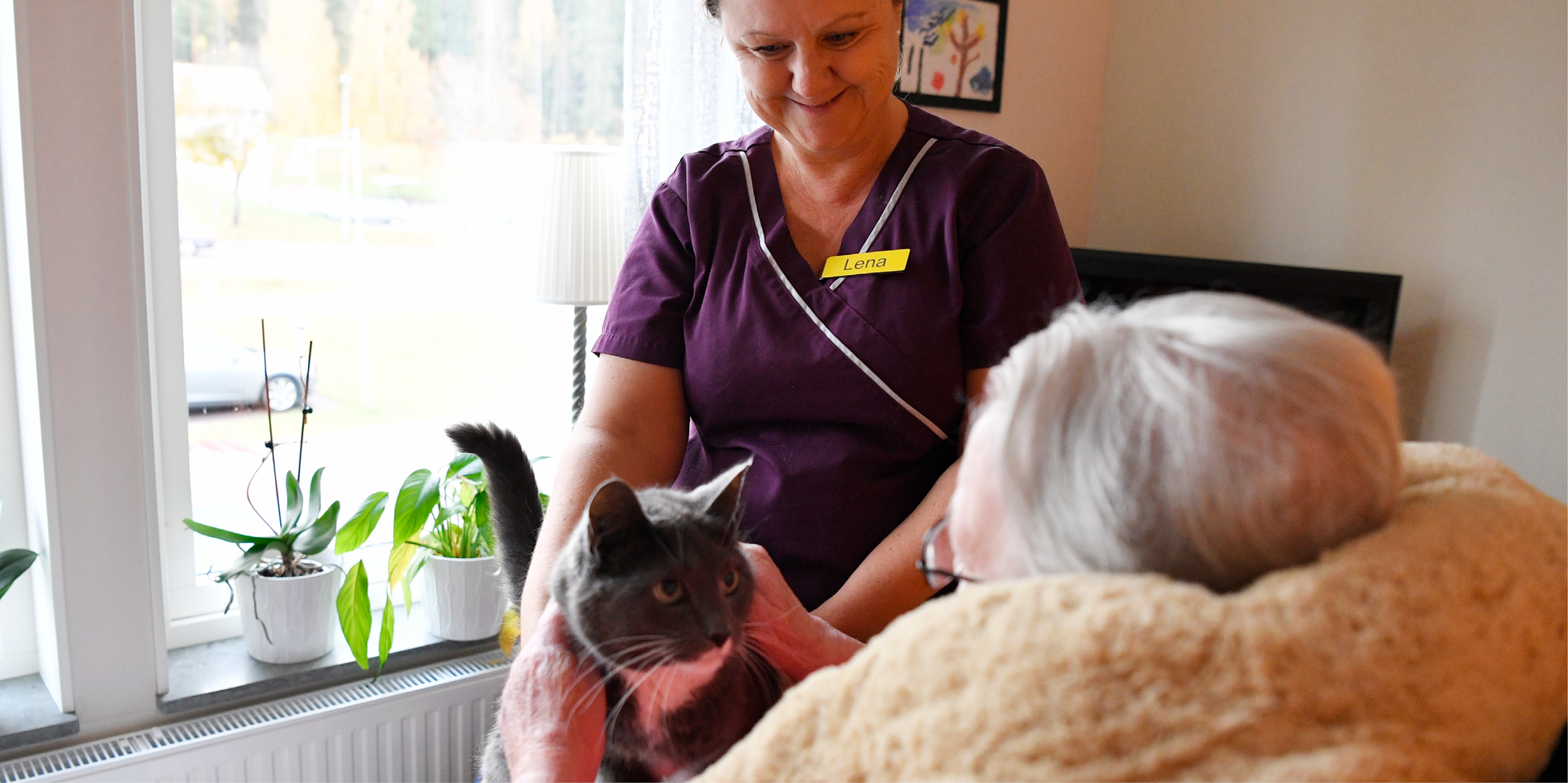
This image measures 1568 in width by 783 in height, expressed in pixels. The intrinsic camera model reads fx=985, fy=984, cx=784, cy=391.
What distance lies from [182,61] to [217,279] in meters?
0.42

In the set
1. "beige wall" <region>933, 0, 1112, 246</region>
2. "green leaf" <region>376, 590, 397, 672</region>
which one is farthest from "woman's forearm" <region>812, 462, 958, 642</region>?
"beige wall" <region>933, 0, 1112, 246</region>

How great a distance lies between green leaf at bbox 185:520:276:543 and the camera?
1775mm

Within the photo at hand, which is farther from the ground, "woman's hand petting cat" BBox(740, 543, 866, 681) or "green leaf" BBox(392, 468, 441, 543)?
"woman's hand petting cat" BBox(740, 543, 866, 681)

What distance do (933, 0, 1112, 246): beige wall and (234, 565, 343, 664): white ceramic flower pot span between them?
2.04m

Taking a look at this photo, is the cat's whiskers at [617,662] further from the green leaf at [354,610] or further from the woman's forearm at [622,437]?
the green leaf at [354,610]

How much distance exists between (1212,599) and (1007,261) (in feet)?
2.35

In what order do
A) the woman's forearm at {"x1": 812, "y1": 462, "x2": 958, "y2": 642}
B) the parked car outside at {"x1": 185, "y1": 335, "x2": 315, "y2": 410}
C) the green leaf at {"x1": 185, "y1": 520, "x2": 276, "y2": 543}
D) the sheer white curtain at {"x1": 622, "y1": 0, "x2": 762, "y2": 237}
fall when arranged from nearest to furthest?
the woman's forearm at {"x1": 812, "y1": 462, "x2": 958, "y2": 642}
the green leaf at {"x1": 185, "y1": 520, "x2": 276, "y2": 543}
the parked car outside at {"x1": 185, "y1": 335, "x2": 315, "y2": 410}
the sheer white curtain at {"x1": 622, "y1": 0, "x2": 762, "y2": 237}

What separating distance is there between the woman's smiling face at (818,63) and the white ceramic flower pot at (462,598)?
1200mm

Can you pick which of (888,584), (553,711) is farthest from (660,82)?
(553,711)

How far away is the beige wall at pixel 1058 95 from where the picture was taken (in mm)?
2969

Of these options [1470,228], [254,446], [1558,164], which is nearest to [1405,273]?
[1470,228]

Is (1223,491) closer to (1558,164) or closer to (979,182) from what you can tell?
(979,182)

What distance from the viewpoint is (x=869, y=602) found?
45.3 inches

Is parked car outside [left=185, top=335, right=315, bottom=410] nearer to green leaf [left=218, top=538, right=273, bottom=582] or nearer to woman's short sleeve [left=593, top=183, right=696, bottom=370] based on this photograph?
green leaf [left=218, top=538, right=273, bottom=582]
